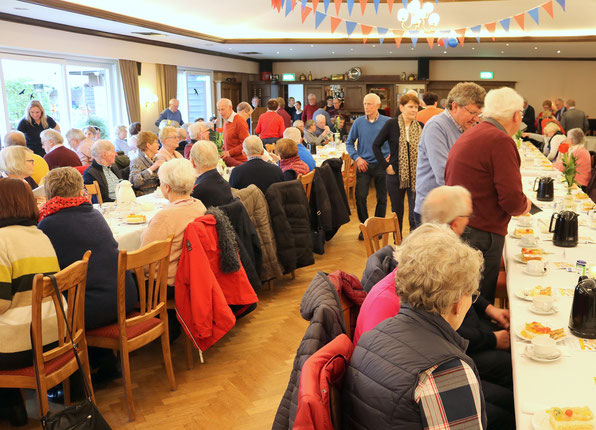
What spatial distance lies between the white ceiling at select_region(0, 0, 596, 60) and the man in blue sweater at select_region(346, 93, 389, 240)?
8.73 ft

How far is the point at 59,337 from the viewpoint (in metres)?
2.64

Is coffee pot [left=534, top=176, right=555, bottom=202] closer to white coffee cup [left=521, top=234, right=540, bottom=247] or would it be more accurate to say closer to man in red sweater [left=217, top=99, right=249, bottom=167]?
white coffee cup [left=521, top=234, right=540, bottom=247]

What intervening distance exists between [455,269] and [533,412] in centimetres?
51

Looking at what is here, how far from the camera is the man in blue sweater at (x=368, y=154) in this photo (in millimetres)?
6238

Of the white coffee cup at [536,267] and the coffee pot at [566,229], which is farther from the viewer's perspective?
the coffee pot at [566,229]

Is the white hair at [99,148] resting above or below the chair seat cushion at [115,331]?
above

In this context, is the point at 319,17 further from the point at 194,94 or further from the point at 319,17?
the point at 194,94

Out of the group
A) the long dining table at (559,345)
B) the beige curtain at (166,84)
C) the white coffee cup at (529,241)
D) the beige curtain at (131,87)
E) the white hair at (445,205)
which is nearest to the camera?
the long dining table at (559,345)

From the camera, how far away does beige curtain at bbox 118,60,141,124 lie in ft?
→ 36.4

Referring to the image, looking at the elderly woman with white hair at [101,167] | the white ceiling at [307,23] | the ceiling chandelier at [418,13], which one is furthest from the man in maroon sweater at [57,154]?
the ceiling chandelier at [418,13]

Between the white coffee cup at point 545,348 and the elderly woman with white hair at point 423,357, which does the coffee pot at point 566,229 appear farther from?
the elderly woman with white hair at point 423,357

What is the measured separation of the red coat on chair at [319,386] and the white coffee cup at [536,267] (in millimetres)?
1658

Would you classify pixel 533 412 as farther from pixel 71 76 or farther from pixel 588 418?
pixel 71 76

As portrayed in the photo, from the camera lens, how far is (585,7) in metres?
8.52
